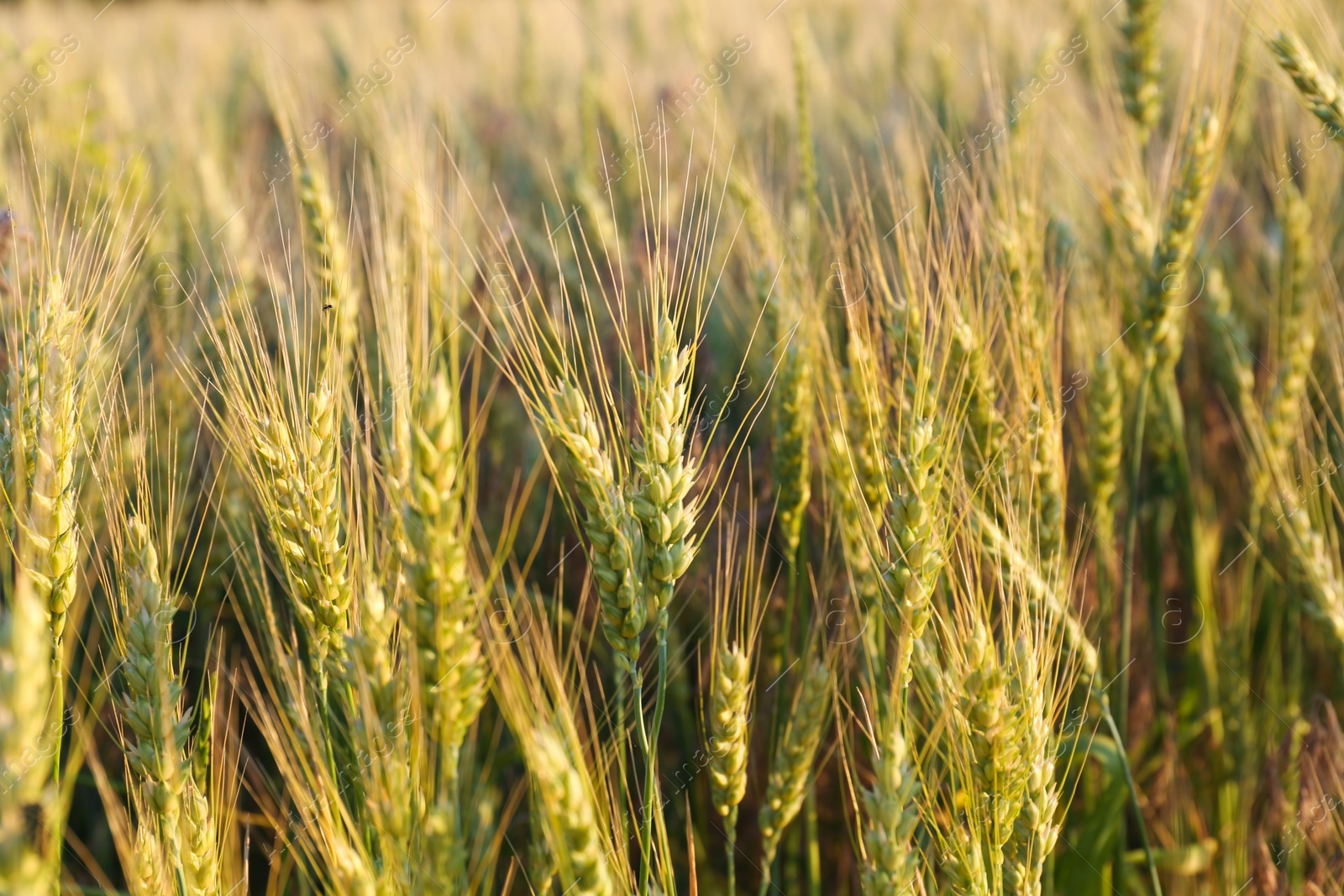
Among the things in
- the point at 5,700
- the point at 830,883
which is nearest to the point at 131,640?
the point at 5,700

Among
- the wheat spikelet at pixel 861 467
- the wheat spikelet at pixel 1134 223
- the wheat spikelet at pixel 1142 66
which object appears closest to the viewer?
the wheat spikelet at pixel 861 467

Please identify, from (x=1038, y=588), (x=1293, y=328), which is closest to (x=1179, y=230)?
(x=1293, y=328)

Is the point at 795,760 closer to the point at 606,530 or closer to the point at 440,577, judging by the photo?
the point at 606,530

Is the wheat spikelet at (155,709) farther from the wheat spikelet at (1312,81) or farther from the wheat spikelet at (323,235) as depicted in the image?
the wheat spikelet at (1312,81)

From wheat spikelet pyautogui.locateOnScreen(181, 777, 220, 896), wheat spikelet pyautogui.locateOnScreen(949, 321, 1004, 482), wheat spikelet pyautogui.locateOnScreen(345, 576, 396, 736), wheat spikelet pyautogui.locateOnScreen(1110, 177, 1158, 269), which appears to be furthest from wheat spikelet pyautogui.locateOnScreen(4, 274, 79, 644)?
wheat spikelet pyautogui.locateOnScreen(1110, 177, 1158, 269)

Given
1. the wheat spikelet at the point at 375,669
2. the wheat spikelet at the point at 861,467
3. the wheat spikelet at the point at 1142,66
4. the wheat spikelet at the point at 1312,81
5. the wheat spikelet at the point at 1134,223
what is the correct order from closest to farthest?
1. the wheat spikelet at the point at 375,669
2. the wheat spikelet at the point at 861,467
3. the wheat spikelet at the point at 1312,81
4. the wheat spikelet at the point at 1134,223
5. the wheat spikelet at the point at 1142,66

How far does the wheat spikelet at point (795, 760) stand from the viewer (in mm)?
1181

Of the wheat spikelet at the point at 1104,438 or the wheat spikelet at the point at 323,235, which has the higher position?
the wheat spikelet at the point at 323,235

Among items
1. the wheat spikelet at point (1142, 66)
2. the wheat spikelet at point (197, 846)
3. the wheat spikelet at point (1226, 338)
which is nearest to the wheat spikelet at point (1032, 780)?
the wheat spikelet at point (197, 846)

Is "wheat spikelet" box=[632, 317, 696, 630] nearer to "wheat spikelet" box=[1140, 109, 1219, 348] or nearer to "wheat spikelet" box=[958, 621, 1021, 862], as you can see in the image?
"wheat spikelet" box=[958, 621, 1021, 862]

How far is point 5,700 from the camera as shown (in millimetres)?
612

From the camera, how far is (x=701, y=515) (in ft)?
6.79

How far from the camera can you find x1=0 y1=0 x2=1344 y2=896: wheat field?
3.21 ft

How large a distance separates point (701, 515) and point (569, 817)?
1.28 metres
